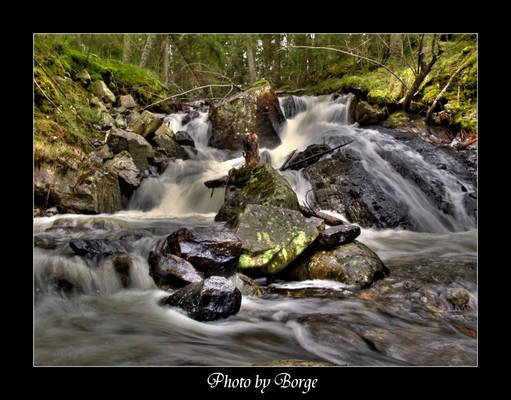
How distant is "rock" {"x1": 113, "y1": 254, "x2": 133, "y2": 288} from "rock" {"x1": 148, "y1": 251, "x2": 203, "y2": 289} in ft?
0.90

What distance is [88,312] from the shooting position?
2799 mm

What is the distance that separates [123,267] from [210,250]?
112cm

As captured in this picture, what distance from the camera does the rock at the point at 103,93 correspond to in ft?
31.5

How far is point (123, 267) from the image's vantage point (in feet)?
11.6

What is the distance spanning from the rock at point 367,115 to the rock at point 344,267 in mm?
6832

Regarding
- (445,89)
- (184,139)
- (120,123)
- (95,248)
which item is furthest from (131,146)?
(445,89)

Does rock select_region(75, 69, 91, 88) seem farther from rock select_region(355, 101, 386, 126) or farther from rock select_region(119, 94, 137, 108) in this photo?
rock select_region(355, 101, 386, 126)

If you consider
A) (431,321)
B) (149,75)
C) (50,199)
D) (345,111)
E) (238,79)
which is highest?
(238,79)

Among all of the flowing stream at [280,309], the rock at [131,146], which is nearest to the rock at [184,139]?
the rock at [131,146]

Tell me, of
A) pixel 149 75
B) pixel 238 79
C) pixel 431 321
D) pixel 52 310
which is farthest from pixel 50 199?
pixel 238 79

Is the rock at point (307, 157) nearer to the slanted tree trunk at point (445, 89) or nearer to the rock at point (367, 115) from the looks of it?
the rock at point (367, 115)

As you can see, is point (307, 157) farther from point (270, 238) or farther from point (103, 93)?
point (103, 93)
